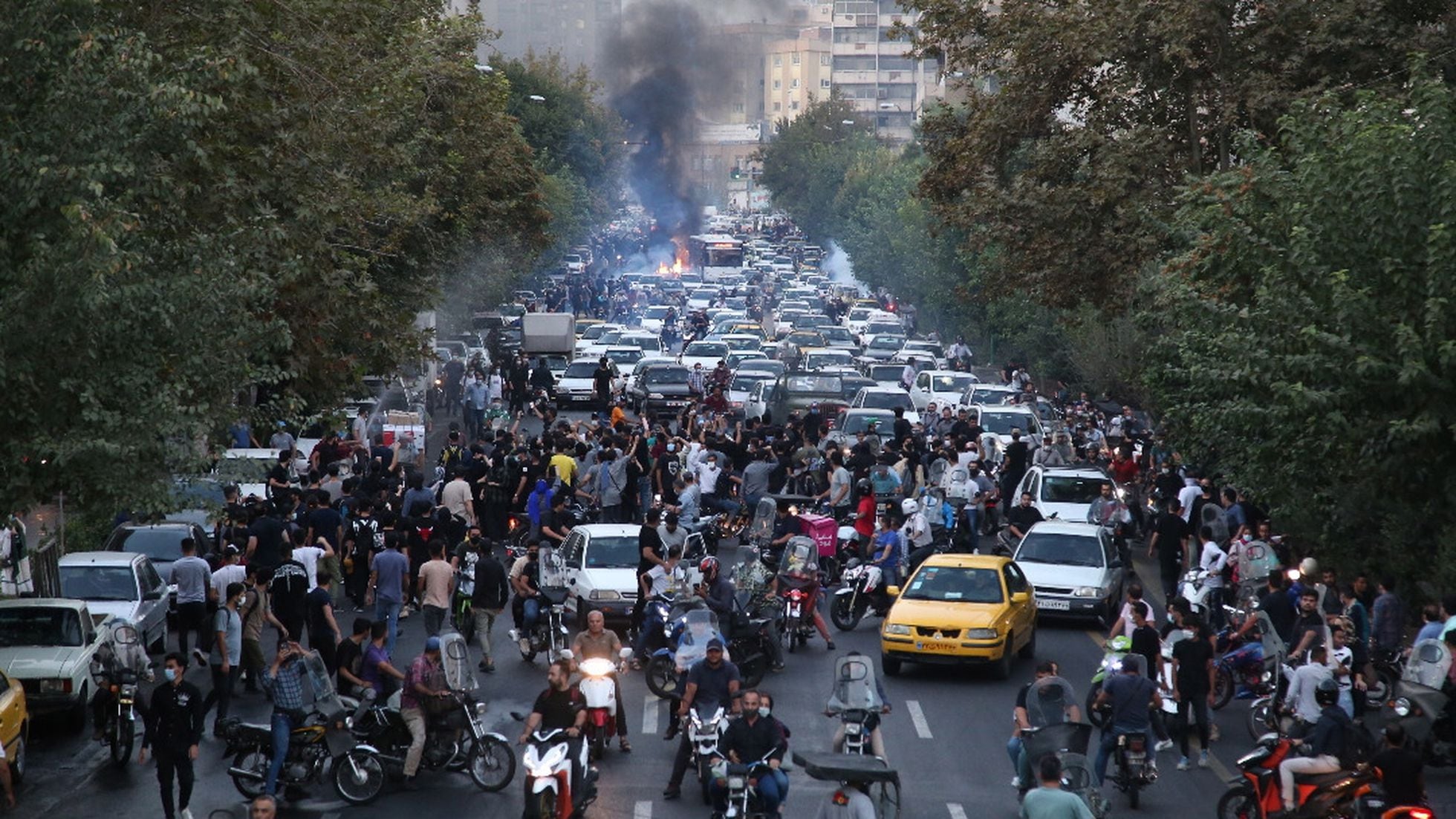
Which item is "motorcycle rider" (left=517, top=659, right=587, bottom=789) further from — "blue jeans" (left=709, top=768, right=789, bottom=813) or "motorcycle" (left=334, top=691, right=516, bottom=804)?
"blue jeans" (left=709, top=768, right=789, bottom=813)

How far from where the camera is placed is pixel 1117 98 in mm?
30578

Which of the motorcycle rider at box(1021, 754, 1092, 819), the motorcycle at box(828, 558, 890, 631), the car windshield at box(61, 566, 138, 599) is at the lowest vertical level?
the motorcycle at box(828, 558, 890, 631)

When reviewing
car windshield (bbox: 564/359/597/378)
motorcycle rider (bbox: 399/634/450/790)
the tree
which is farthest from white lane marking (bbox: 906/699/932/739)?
car windshield (bbox: 564/359/597/378)

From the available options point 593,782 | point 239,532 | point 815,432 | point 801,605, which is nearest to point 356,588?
point 239,532

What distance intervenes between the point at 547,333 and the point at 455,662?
131 ft

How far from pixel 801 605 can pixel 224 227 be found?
780 cm

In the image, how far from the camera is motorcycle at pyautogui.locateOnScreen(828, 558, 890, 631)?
2278 centimetres

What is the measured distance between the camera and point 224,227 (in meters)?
17.2

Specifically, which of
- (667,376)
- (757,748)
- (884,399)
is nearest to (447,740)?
(757,748)

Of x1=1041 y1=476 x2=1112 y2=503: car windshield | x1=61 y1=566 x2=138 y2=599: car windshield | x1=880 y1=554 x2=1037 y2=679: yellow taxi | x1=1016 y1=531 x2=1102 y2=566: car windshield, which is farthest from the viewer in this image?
x1=1041 y1=476 x2=1112 y2=503: car windshield

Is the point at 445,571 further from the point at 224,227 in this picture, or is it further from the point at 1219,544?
the point at 1219,544

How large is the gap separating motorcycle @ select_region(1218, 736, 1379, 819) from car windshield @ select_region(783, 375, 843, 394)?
26655mm

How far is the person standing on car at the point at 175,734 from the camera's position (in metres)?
14.4

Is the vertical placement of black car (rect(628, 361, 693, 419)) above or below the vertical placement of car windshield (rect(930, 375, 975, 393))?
below
